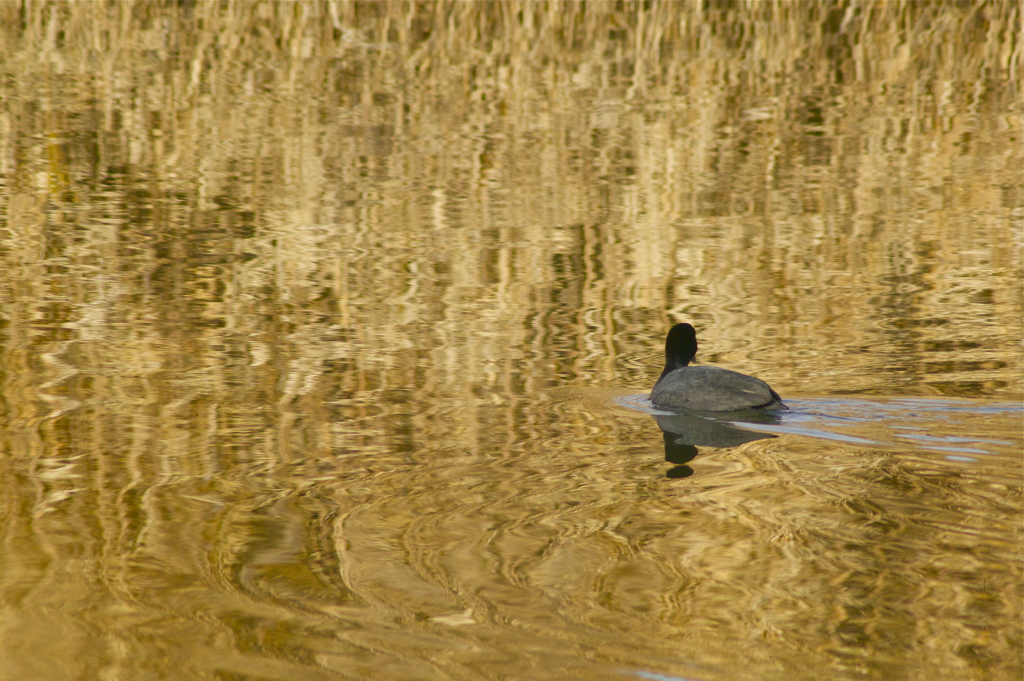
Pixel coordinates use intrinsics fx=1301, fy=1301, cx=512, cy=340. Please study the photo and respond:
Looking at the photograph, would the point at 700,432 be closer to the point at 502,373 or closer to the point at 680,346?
the point at 680,346

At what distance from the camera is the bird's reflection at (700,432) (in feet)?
20.8

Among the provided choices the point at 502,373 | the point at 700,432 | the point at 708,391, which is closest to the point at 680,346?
the point at 708,391

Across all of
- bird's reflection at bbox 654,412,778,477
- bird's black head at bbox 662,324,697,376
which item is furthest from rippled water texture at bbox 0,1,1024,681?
bird's black head at bbox 662,324,697,376

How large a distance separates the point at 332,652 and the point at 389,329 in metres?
4.49

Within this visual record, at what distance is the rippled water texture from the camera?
4.38 meters

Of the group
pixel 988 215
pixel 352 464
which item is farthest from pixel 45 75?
pixel 352 464

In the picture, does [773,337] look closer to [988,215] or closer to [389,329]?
[389,329]

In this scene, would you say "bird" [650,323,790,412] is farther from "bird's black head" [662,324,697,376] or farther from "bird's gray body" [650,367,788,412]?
"bird's black head" [662,324,697,376]

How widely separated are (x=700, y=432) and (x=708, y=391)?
31cm

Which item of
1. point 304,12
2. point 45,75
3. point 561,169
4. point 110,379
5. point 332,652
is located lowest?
point 332,652

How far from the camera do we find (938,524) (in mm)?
5031

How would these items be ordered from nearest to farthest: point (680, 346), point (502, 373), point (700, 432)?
point (700, 432), point (680, 346), point (502, 373)

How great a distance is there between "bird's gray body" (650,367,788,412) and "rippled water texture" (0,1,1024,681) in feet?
0.31

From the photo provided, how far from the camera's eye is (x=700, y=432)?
264 inches
